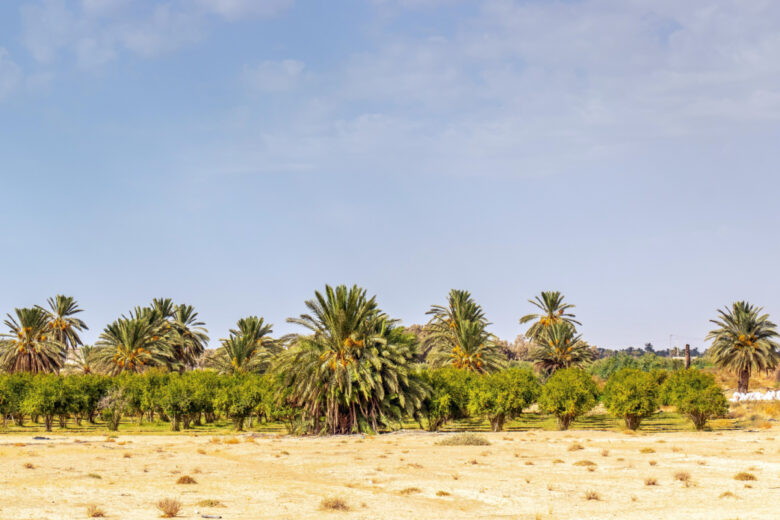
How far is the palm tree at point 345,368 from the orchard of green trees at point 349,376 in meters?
0.09

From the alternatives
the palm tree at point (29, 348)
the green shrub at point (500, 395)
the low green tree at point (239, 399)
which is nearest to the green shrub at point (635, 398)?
the green shrub at point (500, 395)

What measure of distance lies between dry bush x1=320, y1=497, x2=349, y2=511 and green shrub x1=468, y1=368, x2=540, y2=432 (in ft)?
104

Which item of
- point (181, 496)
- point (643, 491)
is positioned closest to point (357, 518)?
point (181, 496)

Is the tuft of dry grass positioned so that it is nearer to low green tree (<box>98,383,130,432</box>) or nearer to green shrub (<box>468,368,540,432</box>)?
green shrub (<box>468,368,540,432</box>)

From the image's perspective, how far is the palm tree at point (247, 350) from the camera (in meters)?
68.8

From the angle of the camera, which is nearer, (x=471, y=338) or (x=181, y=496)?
(x=181, y=496)

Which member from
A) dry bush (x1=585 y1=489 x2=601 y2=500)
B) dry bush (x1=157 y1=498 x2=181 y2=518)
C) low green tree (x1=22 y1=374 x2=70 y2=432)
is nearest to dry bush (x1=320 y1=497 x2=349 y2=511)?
dry bush (x1=157 y1=498 x2=181 y2=518)

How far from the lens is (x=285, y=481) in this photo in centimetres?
2211

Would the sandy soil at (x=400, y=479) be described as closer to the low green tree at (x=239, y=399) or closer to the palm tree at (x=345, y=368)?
the palm tree at (x=345, y=368)

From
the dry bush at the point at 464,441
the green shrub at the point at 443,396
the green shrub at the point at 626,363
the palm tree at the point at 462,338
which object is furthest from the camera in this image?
the green shrub at the point at 626,363

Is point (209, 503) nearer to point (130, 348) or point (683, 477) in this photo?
point (683, 477)

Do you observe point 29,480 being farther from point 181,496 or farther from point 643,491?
point 643,491

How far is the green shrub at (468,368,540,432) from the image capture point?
4809 centimetres

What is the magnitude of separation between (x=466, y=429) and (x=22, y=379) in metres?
35.4
